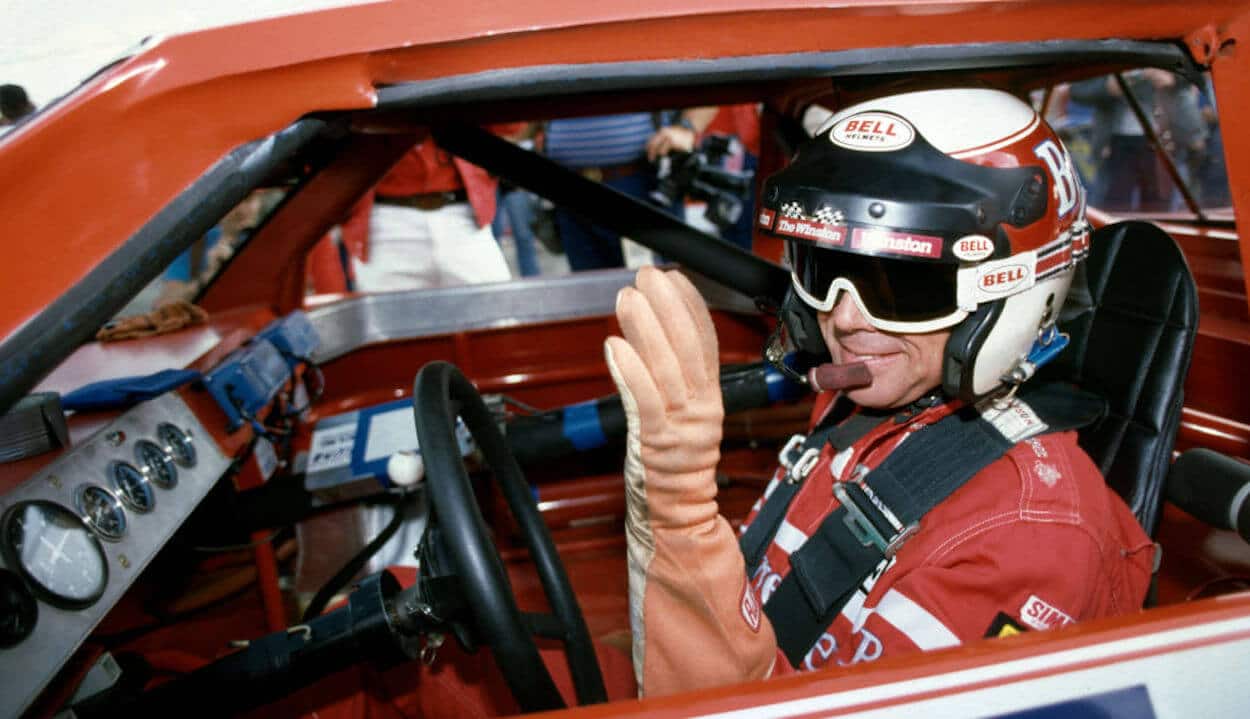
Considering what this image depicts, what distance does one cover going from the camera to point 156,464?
4.16 feet

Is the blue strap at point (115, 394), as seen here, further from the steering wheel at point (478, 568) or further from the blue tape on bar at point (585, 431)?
the blue tape on bar at point (585, 431)

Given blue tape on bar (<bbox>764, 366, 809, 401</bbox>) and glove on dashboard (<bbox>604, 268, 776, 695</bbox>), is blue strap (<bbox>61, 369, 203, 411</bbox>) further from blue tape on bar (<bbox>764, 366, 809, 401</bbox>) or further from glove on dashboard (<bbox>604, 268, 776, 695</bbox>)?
blue tape on bar (<bbox>764, 366, 809, 401</bbox>)

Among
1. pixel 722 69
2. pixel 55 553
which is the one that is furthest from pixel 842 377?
pixel 55 553

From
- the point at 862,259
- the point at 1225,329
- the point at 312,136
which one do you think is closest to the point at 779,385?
the point at 862,259

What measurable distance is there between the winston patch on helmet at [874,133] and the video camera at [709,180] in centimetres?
257

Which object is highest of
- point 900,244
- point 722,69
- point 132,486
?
point 722,69

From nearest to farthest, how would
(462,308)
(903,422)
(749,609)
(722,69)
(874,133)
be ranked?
(722,69) → (749,609) → (874,133) → (903,422) → (462,308)

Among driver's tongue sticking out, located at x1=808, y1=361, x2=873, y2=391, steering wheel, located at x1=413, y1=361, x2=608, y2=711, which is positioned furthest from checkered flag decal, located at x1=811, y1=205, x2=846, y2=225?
steering wheel, located at x1=413, y1=361, x2=608, y2=711

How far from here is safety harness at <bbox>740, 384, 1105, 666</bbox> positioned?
1.10 meters

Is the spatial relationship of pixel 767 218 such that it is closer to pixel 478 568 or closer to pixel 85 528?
pixel 478 568

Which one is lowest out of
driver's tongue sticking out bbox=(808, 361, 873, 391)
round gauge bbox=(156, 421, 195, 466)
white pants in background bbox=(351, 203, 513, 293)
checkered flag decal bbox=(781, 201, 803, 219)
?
white pants in background bbox=(351, 203, 513, 293)

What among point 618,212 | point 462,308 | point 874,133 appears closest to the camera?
point 874,133

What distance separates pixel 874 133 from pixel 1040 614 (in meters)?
0.69

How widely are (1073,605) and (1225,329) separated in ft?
3.49
